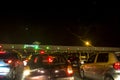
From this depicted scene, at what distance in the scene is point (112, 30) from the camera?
88.9 m

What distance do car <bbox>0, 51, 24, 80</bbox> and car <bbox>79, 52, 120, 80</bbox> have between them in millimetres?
3972

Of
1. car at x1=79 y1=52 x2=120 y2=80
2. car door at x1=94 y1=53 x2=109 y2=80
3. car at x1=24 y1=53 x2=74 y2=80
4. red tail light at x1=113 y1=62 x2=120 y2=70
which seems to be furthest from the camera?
car door at x1=94 y1=53 x2=109 y2=80

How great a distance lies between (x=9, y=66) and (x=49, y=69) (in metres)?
5.98

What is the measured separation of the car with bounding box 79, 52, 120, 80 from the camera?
13688 millimetres

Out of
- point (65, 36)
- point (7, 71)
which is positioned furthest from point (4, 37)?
point (7, 71)

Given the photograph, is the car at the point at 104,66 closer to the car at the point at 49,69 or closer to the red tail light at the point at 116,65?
the red tail light at the point at 116,65

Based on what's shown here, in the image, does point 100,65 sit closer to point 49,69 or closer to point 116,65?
point 116,65

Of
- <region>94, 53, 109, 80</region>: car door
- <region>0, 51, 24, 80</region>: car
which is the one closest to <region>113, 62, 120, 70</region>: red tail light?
<region>94, 53, 109, 80</region>: car door

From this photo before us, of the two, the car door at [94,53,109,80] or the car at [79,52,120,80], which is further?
the car door at [94,53,109,80]

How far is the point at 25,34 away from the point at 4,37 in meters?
9.97

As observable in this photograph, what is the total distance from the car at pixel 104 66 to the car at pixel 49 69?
5.58 feet

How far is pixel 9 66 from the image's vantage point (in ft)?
60.6

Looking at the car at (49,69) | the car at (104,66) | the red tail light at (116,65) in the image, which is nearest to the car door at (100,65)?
the car at (104,66)

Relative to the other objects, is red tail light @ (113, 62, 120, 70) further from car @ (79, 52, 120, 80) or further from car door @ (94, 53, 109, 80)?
car door @ (94, 53, 109, 80)
